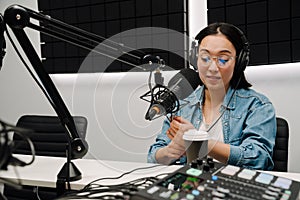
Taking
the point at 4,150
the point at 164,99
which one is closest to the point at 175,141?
the point at 164,99

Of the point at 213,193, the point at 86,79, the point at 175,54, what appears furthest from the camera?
the point at 86,79

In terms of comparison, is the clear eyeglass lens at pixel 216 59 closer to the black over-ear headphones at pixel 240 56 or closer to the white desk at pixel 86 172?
the black over-ear headphones at pixel 240 56

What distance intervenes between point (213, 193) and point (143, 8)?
1705mm

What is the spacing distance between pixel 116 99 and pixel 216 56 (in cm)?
74

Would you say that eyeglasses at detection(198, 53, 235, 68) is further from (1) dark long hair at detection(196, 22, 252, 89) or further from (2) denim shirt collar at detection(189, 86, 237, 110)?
(2) denim shirt collar at detection(189, 86, 237, 110)

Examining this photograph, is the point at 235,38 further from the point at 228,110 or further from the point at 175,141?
the point at 175,141

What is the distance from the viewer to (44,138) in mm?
1733

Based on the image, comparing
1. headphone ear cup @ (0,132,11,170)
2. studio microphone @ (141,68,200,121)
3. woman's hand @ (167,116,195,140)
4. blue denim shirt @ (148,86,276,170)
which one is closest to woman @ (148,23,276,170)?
blue denim shirt @ (148,86,276,170)

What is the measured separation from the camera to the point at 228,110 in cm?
144

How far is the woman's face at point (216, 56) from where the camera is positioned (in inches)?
53.1

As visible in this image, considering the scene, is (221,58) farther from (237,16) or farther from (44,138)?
(44,138)

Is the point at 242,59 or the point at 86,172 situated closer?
the point at 86,172

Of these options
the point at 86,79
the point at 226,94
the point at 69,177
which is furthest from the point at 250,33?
the point at 69,177

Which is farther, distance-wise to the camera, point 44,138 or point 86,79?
point 86,79
